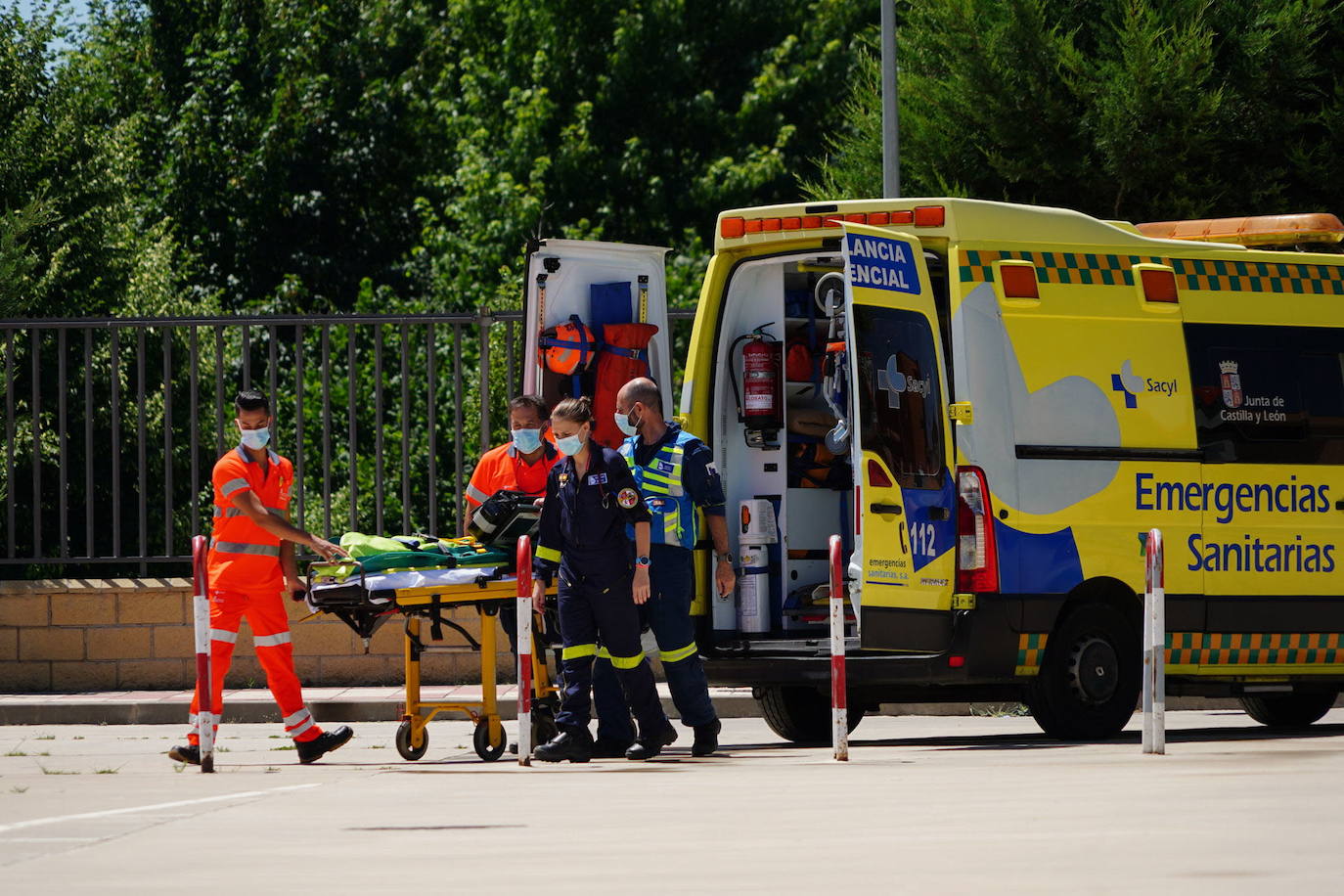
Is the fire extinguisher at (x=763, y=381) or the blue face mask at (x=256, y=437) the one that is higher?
the fire extinguisher at (x=763, y=381)

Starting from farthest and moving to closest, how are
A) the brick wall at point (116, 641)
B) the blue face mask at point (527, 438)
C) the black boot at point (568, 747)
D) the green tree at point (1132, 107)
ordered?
the green tree at point (1132, 107), the brick wall at point (116, 641), the blue face mask at point (527, 438), the black boot at point (568, 747)

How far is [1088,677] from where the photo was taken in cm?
1056

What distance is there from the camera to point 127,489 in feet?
48.9

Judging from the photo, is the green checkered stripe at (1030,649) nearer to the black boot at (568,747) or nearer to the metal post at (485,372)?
the black boot at (568,747)

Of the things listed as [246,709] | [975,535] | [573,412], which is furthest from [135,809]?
[246,709]

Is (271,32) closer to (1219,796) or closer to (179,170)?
(179,170)

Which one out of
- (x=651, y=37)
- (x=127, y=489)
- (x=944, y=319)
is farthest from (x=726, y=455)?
(x=651, y=37)

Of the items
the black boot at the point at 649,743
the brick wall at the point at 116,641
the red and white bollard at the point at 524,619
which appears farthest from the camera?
the brick wall at the point at 116,641

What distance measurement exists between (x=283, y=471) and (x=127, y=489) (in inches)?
168

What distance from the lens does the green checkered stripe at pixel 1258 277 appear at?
10.9 metres

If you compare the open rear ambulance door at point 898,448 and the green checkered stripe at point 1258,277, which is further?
the green checkered stripe at point 1258,277

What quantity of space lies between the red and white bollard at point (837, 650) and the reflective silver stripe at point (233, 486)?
9.78ft

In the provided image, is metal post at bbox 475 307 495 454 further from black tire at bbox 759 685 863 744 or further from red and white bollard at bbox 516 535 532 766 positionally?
red and white bollard at bbox 516 535 532 766

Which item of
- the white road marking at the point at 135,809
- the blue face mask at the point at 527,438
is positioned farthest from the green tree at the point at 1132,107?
the white road marking at the point at 135,809
